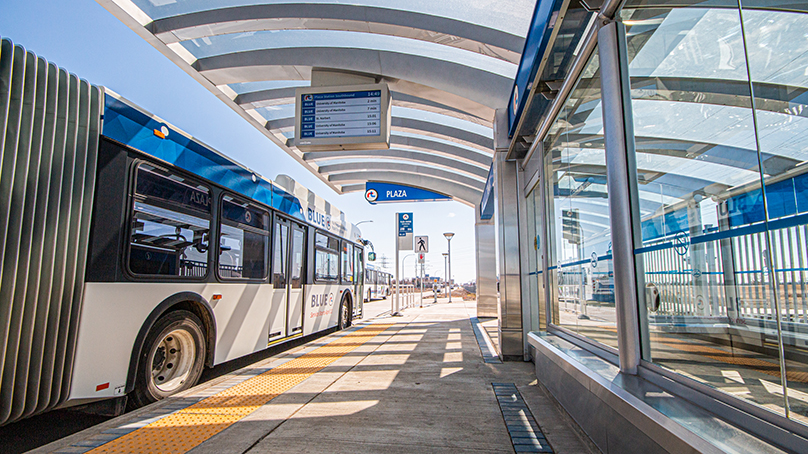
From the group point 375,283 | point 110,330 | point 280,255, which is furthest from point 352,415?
point 375,283

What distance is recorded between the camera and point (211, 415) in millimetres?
3627

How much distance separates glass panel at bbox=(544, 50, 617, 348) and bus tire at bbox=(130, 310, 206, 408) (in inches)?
160

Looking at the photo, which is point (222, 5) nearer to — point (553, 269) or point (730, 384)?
point (553, 269)

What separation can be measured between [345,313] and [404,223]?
25.2 feet

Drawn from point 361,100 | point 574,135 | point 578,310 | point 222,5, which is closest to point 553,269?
point 578,310

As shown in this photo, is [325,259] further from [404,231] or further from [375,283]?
[375,283]

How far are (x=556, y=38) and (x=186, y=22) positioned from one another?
17.9ft

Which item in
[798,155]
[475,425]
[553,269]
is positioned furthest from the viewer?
[553,269]

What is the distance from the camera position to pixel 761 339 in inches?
83.0

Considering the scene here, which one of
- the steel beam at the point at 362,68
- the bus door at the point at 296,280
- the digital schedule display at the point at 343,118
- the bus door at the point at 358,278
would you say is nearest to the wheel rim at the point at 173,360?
the bus door at the point at 296,280

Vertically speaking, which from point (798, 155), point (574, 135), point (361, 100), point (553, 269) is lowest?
point (553, 269)

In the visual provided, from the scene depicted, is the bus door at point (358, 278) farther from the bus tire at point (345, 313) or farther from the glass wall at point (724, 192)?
the glass wall at point (724, 192)

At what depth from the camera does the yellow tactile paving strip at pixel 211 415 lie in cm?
294

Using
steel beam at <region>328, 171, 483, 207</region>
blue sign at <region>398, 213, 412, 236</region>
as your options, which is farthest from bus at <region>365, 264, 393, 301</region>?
steel beam at <region>328, 171, 483, 207</region>
